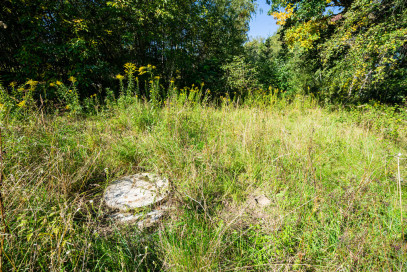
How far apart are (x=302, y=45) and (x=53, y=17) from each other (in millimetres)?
7602

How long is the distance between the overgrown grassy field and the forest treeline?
1.80 meters

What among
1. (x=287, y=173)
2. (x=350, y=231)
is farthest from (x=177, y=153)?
(x=350, y=231)

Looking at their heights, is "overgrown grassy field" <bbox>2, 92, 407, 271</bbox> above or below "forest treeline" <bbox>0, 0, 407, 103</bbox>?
below

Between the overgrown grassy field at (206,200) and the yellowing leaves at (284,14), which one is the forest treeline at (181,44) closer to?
the yellowing leaves at (284,14)

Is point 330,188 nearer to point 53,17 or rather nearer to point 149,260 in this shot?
point 149,260

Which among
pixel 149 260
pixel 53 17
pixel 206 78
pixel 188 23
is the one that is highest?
pixel 188 23

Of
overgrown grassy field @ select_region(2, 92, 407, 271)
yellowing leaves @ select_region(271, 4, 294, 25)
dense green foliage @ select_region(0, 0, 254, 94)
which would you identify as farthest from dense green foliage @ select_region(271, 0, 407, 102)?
dense green foliage @ select_region(0, 0, 254, 94)

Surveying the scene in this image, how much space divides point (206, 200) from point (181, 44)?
654 centimetres

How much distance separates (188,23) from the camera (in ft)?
19.7

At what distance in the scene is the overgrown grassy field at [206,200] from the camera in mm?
1109

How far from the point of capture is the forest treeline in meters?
4.04

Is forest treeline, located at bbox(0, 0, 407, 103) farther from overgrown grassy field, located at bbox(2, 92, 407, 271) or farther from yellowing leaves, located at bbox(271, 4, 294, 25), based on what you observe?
overgrown grassy field, located at bbox(2, 92, 407, 271)

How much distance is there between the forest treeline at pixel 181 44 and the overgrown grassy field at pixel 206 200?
5.89ft

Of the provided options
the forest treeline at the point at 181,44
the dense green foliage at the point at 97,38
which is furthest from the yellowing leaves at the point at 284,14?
the dense green foliage at the point at 97,38
